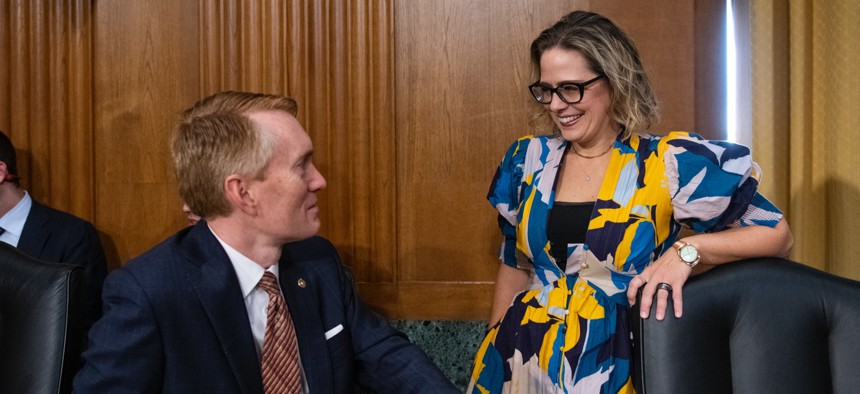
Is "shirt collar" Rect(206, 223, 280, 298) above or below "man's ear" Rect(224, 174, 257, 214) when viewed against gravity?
below

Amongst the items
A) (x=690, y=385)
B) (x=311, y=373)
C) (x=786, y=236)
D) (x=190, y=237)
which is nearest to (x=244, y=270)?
(x=190, y=237)

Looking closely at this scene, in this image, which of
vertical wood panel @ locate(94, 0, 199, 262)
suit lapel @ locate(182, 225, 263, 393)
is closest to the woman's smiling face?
suit lapel @ locate(182, 225, 263, 393)

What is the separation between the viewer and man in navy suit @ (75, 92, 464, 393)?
150 centimetres

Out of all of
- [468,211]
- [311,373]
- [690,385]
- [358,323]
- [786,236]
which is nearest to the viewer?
[690,385]

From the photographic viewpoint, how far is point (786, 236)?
1923 mm

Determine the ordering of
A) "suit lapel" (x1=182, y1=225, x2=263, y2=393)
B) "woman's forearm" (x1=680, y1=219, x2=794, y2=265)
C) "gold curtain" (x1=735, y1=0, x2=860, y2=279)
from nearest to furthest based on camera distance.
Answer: "suit lapel" (x1=182, y1=225, x2=263, y2=393) < "woman's forearm" (x1=680, y1=219, x2=794, y2=265) < "gold curtain" (x1=735, y1=0, x2=860, y2=279)

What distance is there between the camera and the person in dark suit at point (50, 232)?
9.16 ft

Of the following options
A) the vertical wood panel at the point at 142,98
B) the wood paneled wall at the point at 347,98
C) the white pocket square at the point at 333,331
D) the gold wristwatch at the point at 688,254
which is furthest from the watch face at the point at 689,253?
the vertical wood panel at the point at 142,98

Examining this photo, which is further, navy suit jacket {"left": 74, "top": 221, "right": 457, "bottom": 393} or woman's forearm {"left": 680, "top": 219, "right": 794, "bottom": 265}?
woman's forearm {"left": 680, "top": 219, "right": 794, "bottom": 265}

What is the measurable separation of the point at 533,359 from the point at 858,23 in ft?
4.41

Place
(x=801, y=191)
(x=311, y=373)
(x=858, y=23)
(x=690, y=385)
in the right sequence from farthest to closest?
1. (x=801, y=191)
2. (x=858, y=23)
3. (x=311, y=373)
4. (x=690, y=385)

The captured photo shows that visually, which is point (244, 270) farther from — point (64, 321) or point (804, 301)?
point (804, 301)

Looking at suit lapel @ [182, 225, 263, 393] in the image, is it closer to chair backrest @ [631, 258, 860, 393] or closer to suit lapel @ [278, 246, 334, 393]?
suit lapel @ [278, 246, 334, 393]

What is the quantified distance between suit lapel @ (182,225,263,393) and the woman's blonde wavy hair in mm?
991
